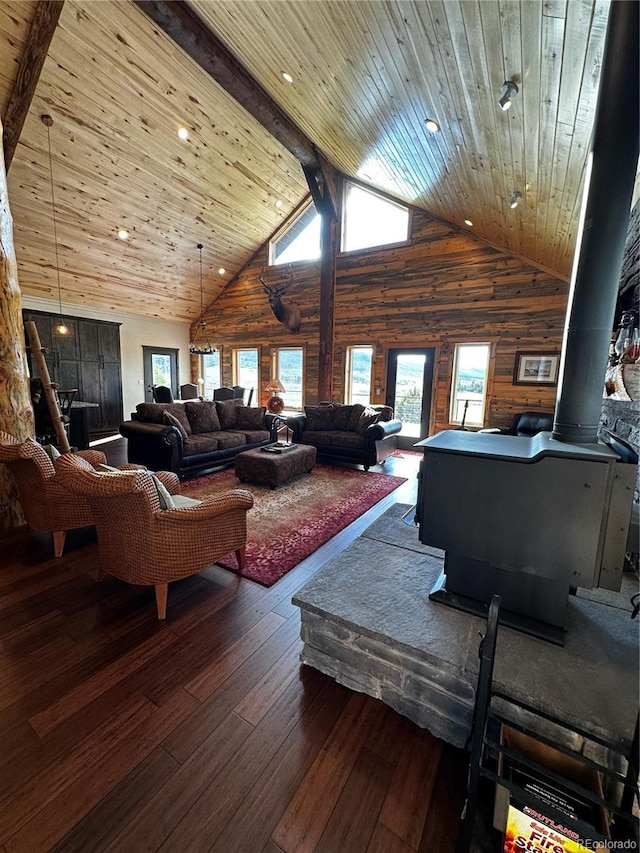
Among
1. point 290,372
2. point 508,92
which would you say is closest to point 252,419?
point 290,372

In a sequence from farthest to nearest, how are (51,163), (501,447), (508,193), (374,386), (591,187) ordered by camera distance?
1. (374,386)
2. (51,163)
3. (508,193)
4. (501,447)
5. (591,187)

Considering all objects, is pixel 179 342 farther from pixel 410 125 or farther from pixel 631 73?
Result: pixel 631 73

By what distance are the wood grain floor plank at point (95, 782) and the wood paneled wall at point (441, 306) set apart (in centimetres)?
604

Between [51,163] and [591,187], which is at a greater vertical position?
[51,163]

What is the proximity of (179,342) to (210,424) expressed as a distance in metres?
5.23

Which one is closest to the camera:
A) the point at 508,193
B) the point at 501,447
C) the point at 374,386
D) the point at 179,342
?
the point at 501,447

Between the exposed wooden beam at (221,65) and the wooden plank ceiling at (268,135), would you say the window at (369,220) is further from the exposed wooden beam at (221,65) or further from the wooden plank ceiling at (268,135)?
the exposed wooden beam at (221,65)

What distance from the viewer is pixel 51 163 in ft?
16.4

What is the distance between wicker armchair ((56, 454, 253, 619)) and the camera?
70.0 inches

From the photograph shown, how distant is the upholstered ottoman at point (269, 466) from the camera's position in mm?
4320

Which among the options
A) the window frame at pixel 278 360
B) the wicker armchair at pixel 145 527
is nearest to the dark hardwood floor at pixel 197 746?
the wicker armchair at pixel 145 527

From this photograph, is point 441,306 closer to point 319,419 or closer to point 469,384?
point 469,384

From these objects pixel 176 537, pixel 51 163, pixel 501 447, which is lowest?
pixel 176 537

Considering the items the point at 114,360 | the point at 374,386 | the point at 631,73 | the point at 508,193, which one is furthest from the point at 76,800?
the point at 114,360
